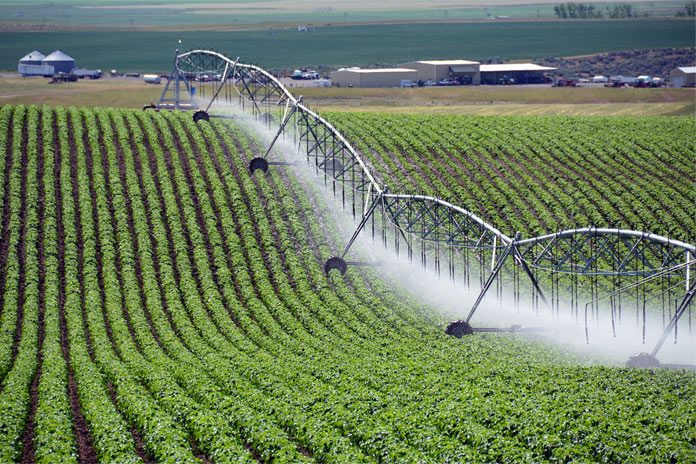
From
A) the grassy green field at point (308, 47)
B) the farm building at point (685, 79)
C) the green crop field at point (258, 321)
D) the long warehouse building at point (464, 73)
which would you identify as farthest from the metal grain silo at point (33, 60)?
the farm building at point (685, 79)

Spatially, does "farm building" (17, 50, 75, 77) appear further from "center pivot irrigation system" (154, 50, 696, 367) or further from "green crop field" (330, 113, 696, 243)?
"center pivot irrigation system" (154, 50, 696, 367)

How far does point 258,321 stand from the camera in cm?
4669

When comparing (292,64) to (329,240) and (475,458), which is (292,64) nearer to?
(329,240)

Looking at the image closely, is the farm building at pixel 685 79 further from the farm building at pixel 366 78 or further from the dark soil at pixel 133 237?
the dark soil at pixel 133 237

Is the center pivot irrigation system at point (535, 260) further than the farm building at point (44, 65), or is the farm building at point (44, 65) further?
the farm building at point (44, 65)

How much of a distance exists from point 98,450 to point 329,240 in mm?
28459

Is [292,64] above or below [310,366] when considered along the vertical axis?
above

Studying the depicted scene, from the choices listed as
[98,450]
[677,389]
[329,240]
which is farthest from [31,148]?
[677,389]

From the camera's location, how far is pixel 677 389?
1319 inches

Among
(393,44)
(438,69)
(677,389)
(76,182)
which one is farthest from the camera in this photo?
(393,44)

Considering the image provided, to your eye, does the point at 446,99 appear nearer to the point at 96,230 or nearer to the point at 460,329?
the point at 96,230

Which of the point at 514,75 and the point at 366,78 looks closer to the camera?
the point at 366,78

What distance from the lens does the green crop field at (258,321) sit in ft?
98.8

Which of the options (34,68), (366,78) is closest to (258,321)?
(366,78)
